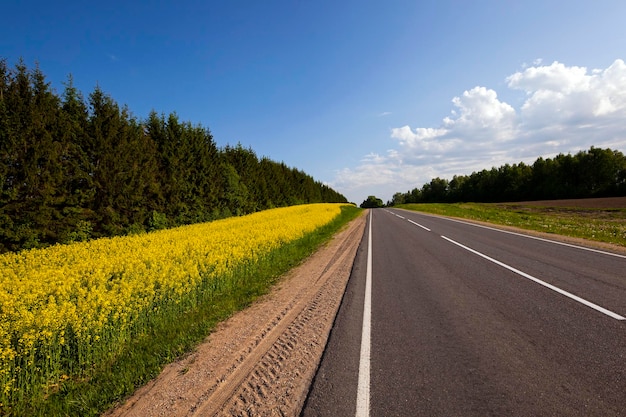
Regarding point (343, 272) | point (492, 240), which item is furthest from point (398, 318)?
point (492, 240)

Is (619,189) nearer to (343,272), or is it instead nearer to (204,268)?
(343,272)

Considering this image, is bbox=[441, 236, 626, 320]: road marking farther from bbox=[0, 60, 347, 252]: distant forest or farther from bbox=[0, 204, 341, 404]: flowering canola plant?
bbox=[0, 60, 347, 252]: distant forest

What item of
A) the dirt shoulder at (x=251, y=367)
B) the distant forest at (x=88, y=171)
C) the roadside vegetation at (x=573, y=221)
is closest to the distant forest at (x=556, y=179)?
the roadside vegetation at (x=573, y=221)

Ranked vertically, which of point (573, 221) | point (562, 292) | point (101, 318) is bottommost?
point (573, 221)

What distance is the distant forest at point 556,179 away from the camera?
6356 centimetres

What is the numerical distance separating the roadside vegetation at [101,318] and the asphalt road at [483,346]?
2.66 metres

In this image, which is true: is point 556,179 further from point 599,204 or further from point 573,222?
point 573,222

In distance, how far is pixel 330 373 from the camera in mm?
3613

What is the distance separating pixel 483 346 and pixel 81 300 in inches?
255

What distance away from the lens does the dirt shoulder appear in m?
3.19

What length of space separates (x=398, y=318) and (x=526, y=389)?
2.21 m

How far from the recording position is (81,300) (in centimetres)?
479

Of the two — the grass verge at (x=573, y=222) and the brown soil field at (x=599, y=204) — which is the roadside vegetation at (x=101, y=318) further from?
the brown soil field at (x=599, y=204)

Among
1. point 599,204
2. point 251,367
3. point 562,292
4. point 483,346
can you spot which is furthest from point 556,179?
point 251,367
